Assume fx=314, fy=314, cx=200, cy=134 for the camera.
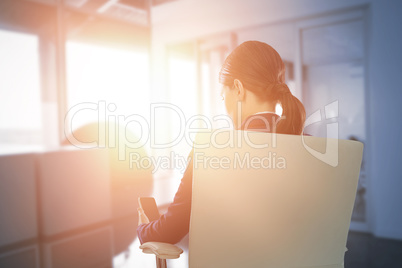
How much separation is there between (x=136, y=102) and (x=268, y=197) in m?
4.09

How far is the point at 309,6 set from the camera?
349 cm

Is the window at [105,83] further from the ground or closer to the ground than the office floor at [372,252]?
further from the ground

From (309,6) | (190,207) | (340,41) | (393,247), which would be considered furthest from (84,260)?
(340,41)

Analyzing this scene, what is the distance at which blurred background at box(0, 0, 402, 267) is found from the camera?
2.77m

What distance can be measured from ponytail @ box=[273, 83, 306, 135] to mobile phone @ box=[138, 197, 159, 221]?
1.78 ft

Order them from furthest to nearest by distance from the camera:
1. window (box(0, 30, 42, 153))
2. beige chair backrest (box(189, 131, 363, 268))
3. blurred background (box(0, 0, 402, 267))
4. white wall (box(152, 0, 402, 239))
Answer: window (box(0, 30, 42, 153)) < white wall (box(152, 0, 402, 239)) < blurred background (box(0, 0, 402, 267)) < beige chair backrest (box(189, 131, 363, 268))

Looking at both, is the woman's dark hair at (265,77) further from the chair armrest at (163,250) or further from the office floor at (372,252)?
the office floor at (372,252)

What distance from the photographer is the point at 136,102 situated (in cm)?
477

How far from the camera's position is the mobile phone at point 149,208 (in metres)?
1.17

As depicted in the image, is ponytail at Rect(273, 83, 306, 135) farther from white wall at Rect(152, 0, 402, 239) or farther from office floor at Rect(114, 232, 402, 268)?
white wall at Rect(152, 0, 402, 239)

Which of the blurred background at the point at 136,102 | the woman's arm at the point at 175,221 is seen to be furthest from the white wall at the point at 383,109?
the woman's arm at the point at 175,221

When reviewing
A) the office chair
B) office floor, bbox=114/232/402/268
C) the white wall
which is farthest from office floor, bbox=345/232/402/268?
the office chair

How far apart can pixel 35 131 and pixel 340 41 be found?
4488 mm

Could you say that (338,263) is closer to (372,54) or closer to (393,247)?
(393,247)
